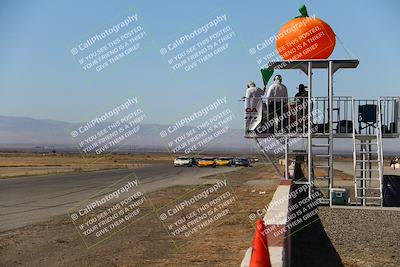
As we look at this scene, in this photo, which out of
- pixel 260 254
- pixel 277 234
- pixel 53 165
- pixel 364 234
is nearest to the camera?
pixel 260 254

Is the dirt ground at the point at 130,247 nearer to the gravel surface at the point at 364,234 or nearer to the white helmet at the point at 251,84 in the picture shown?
the gravel surface at the point at 364,234

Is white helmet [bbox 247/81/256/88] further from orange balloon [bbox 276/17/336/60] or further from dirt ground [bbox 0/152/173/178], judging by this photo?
dirt ground [bbox 0/152/173/178]

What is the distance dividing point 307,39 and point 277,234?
8.42 metres

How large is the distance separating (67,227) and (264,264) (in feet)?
38.9

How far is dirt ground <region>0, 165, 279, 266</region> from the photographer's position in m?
10.5

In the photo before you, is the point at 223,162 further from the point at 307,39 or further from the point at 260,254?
the point at 260,254

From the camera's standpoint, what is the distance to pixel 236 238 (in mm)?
12711

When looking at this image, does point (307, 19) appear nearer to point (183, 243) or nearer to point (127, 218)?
point (183, 243)

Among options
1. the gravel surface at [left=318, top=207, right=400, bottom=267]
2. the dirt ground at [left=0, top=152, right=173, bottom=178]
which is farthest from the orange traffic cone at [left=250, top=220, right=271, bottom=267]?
the dirt ground at [left=0, top=152, right=173, bottom=178]

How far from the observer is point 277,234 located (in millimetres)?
6969

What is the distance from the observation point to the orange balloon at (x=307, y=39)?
45.8ft

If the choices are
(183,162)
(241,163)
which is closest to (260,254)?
(183,162)

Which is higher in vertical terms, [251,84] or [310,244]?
[251,84]

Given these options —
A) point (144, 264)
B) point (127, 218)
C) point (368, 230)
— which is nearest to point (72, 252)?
point (144, 264)
